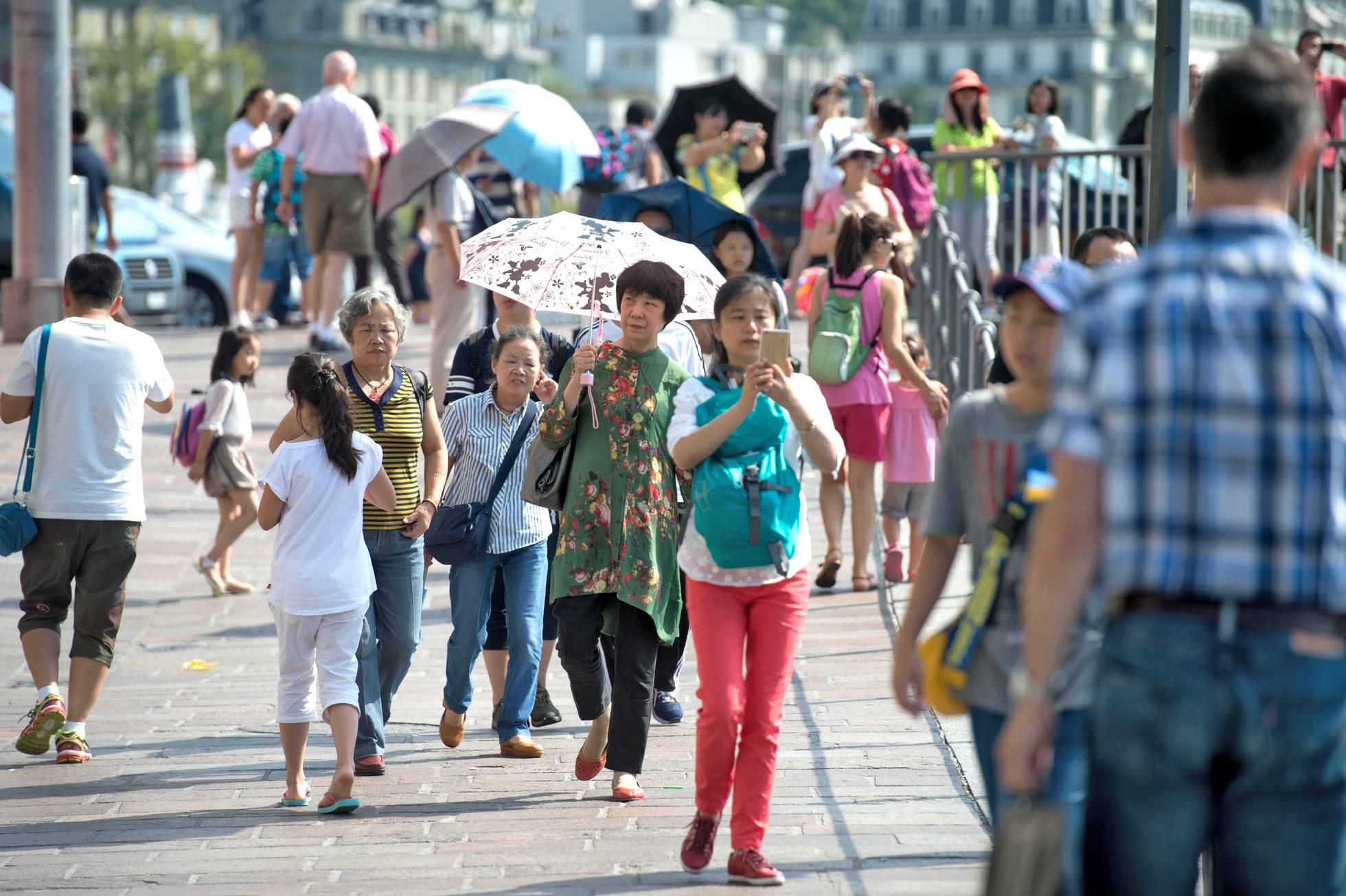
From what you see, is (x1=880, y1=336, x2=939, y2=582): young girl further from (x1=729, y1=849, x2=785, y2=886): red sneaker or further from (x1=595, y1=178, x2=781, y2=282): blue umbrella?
(x1=729, y1=849, x2=785, y2=886): red sneaker

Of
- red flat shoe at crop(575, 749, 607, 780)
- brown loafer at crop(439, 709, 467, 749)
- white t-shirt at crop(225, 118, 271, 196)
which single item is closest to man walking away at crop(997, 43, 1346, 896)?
red flat shoe at crop(575, 749, 607, 780)

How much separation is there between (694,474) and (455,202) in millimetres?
6659

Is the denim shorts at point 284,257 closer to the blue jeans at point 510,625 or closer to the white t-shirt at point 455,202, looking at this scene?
the white t-shirt at point 455,202

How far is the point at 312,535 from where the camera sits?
19.6ft

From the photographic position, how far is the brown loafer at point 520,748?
6.67 m

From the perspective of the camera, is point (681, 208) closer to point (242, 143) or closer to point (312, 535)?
point (312, 535)

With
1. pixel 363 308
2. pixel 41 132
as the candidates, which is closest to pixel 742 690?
pixel 363 308

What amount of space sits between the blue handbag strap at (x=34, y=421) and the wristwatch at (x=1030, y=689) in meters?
4.86

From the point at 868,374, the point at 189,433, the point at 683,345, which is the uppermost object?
the point at 683,345

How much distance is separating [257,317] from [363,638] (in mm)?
10541

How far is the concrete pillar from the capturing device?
1384 cm

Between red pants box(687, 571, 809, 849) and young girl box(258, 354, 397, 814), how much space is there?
138 centimetres

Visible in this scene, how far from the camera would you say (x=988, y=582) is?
3564mm

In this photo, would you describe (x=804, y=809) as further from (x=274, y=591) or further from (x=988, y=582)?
(x=988, y=582)
